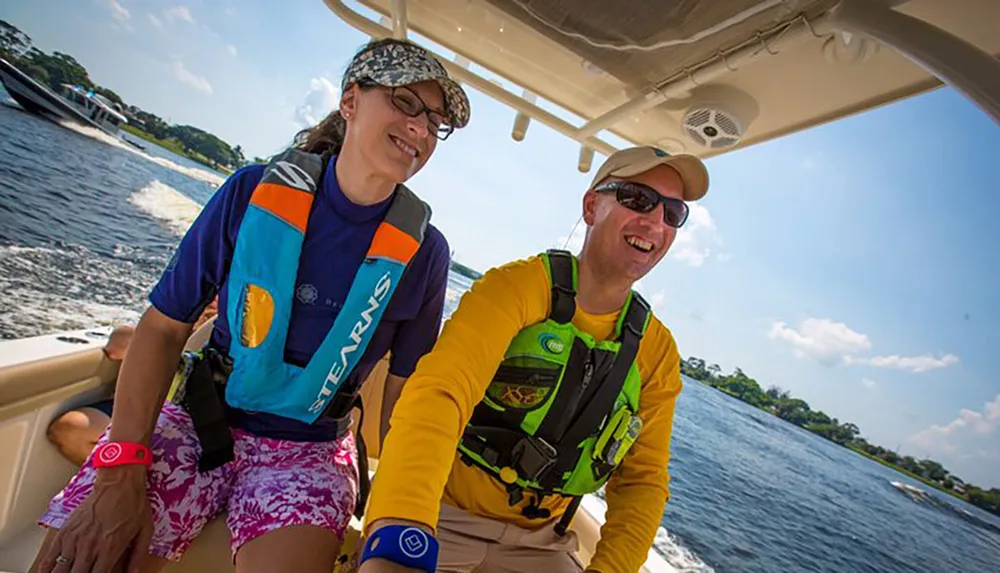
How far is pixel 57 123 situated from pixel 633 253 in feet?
99.0

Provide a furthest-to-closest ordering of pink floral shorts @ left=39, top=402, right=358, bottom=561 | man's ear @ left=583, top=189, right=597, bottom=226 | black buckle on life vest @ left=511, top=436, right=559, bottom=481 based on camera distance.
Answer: man's ear @ left=583, top=189, right=597, bottom=226 → black buckle on life vest @ left=511, top=436, right=559, bottom=481 → pink floral shorts @ left=39, top=402, right=358, bottom=561

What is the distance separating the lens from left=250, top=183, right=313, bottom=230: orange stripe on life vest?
52.8 inches

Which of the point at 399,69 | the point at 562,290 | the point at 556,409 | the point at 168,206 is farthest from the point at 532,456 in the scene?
the point at 168,206

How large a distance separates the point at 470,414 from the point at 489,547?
0.51m

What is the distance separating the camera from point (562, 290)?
1.53m

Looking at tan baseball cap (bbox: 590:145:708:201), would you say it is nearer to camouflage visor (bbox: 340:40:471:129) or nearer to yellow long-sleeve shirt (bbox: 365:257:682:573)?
yellow long-sleeve shirt (bbox: 365:257:682:573)

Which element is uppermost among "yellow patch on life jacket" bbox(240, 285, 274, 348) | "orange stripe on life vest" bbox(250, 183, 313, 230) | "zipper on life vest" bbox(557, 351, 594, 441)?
"orange stripe on life vest" bbox(250, 183, 313, 230)

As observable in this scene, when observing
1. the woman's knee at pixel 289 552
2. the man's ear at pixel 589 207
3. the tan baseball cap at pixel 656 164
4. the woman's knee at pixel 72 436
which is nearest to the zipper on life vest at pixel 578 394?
the man's ear at pixel 589 207

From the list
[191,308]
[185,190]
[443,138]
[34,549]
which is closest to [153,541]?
[191,308]

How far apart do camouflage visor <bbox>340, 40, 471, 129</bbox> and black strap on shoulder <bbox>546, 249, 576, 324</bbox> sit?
56cm

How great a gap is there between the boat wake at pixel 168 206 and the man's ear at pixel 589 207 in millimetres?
12079

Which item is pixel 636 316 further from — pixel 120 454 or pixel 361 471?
pixel 120 454

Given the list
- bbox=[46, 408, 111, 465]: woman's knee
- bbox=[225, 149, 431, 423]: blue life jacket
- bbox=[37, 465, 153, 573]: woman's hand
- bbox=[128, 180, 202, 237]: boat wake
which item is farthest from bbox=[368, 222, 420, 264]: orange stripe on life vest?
bbox=[128, 180, 202, 237]: boat wake

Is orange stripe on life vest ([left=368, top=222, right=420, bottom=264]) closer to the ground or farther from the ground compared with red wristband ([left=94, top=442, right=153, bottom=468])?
farther from the ground
